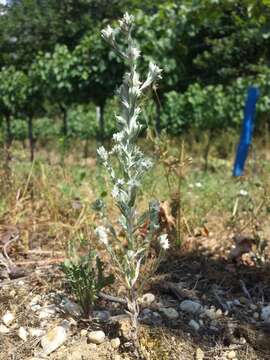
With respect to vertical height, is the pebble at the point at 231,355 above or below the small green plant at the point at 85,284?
below

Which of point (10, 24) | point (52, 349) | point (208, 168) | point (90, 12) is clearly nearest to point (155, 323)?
point (52, 349)

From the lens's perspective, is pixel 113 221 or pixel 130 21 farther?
pixel 113 221

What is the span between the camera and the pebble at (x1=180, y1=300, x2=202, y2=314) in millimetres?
2340

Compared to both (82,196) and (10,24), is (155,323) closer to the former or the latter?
(82,196)

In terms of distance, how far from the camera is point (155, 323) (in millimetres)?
2191

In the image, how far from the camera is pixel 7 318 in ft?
7.43

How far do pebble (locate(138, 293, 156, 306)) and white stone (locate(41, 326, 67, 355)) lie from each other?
0.41 metres

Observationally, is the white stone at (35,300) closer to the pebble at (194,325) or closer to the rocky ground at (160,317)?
the rocky ground at (160,317)

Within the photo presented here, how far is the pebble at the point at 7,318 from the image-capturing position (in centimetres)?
225

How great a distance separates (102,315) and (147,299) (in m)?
0.27

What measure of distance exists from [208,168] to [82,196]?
6011 mm

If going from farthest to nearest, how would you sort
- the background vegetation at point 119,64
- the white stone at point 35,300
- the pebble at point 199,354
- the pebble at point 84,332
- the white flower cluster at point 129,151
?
the background vegetation at point 119,64 → the white stone at point 35,300 → the pebble at point 84,332 → the pebble at point 199,354 → the white flower cluster at point 129,151

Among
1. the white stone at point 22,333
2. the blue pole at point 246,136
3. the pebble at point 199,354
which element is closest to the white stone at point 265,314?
the pebble at point 199,354

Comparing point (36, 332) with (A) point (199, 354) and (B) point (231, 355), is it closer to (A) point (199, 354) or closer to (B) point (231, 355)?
(A) point (199, 354)
